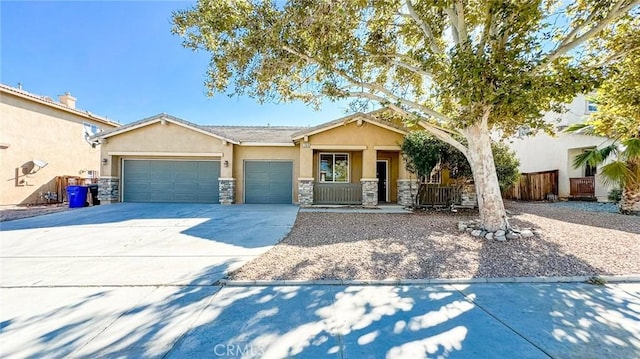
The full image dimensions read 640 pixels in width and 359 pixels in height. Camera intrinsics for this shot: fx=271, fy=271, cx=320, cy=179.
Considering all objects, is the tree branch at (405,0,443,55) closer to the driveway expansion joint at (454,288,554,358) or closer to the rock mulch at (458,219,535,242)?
the rock mulch at (458,219,535,242)

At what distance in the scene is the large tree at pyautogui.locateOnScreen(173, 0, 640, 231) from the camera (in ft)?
19.5

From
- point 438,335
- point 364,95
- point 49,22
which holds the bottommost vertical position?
point 438,335

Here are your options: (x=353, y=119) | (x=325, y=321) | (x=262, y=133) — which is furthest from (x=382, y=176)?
(x=325, y=321)

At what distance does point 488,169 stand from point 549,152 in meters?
15.3

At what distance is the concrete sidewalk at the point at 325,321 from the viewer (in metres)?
2.73

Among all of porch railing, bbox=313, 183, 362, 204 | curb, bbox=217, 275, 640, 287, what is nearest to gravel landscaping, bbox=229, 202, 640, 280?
curb, bbox=217, 275, 640, 287

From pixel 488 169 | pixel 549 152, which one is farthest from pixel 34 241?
pixel 549 152

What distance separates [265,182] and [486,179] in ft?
34.8

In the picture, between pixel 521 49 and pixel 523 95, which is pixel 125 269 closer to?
pixel 523 95

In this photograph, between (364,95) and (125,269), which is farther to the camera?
(364,95)

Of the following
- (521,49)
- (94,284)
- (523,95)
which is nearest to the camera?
(94,284)

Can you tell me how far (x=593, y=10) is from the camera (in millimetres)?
6441

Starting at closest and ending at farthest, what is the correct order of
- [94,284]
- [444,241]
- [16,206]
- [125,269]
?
[94,284] → [125,269] → [444,241] → [16,206]

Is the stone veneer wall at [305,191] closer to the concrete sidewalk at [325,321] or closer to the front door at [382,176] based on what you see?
the front door at [382,176]
